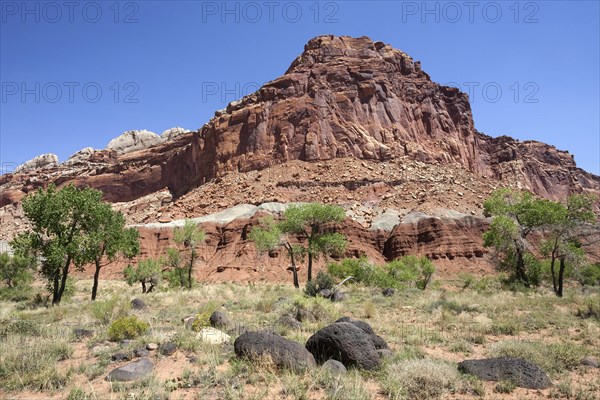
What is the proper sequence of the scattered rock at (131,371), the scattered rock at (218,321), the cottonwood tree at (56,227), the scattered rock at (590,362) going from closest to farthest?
1. the scattered rock at (131,371)
2. the scattered rock at (590,362)
3. the scattered rock at (218,321)
4. the cottonwood tree at (56,227)

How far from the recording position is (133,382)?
22.5ft

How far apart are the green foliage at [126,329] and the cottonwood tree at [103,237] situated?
12.0 metres

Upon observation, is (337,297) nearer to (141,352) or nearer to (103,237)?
(141,352)

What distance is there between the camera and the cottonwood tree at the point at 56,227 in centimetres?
2014

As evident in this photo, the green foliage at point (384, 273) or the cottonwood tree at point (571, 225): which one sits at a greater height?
the cottonwood tree at point (571, 225)

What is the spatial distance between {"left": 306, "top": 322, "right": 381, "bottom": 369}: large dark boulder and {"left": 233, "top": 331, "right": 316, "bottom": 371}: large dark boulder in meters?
0.55

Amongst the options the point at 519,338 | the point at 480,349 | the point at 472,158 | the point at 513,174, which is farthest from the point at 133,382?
the point at 513,174

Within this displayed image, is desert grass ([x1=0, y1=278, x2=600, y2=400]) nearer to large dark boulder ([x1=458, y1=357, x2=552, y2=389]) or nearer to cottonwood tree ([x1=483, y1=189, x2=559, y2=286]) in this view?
large dark boulder ([x1=458, y1=357, x2=552, y2=389])

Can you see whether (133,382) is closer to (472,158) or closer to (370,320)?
(370,320)

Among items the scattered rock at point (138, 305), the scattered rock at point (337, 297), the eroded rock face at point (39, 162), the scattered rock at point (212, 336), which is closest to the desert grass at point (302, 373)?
the scattered rock at point (212, 336)

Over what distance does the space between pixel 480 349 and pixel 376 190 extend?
62927 millimetres

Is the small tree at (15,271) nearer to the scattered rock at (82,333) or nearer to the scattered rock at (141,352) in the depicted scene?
the scattered rock at (82,333)

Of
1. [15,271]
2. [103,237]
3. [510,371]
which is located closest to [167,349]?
[510,371]

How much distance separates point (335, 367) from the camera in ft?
24.4
